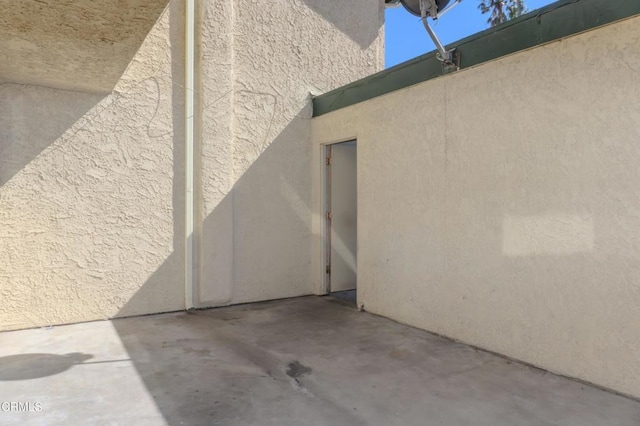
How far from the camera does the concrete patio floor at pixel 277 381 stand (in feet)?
10.1

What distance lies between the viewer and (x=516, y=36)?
4.11 meters

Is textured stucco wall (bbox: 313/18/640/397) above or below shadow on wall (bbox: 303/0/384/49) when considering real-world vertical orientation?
below

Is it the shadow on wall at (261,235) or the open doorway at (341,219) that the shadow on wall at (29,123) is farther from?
the open doorway at (341,219)

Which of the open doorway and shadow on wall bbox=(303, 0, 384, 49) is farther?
shadow on wall bbox=(303, 0, 384, 49)

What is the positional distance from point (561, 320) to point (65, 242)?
5.71 metres

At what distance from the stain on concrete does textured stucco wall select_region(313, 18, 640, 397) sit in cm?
184

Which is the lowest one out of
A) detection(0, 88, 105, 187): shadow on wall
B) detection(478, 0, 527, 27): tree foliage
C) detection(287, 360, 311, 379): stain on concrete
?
detection(287, 360, 311, 379): stain on concrete

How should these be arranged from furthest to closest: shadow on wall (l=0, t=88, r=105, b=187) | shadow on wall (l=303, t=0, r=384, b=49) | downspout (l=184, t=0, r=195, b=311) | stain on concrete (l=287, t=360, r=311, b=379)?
shadow on wall (l=303, t=0, r=384, b=49) → downspout (l=184, t=0, r=195, b=311) → shadow on wall (l=0, t=88, r=105, b=187) → stain on concrete (l=287, t=360, r=311, b=379)

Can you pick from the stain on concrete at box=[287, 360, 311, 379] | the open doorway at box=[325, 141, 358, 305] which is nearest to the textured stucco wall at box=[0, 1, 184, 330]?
the open doorway at box=[325, 141, 358, 305]

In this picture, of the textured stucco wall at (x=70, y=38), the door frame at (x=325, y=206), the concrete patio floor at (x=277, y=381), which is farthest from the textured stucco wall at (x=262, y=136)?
the textured stucco wall at (x=70, y=38)

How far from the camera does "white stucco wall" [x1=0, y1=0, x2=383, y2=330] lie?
17.3ft

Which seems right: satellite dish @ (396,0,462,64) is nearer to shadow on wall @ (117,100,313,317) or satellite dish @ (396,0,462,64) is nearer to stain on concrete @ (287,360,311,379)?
shadow on wall @ (117,100,313,317)

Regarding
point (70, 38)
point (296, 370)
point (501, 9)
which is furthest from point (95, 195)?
point (501, 9)

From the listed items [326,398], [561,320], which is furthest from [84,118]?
[561,320]
